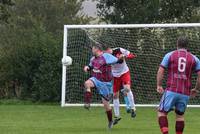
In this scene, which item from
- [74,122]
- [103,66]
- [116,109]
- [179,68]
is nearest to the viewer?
[179,68]

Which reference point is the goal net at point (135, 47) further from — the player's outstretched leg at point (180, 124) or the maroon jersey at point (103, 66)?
the player's outstretched leg at point (180, 124)

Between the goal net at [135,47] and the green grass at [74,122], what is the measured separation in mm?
1419

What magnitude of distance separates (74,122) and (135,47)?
8.20 meters

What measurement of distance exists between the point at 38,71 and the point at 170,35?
5964 millimetres

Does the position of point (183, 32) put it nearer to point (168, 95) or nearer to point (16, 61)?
point (16, 61)

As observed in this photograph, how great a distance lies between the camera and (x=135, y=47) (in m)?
26.2

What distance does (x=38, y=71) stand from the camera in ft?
93.1

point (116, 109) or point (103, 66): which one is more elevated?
point (103, 66)

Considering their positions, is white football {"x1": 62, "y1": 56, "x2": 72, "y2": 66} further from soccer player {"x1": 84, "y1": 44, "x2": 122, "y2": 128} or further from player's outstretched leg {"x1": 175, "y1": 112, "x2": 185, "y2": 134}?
player's outstretched leg {"x1": 175, "y1": 112, "x2": 185, "y2": 134}

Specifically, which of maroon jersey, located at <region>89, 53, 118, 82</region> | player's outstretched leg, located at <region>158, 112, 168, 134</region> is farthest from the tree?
player's outstretched leg, located at <region>158, 112, 168, 134</region>

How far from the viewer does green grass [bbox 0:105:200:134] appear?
15875 millimetres

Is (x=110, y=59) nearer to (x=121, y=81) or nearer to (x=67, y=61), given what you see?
(x=121, y=81)

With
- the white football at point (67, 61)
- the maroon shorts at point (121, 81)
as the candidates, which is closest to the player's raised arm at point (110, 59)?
the maroon shorts at point (121, 81)

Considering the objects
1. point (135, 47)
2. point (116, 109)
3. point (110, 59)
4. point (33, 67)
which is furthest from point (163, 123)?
point (33, 67)
